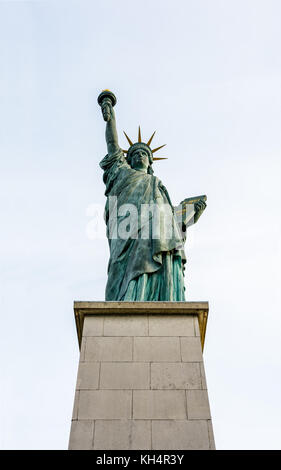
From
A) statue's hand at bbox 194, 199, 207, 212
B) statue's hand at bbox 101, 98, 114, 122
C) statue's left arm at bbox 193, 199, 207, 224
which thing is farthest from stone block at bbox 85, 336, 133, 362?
statue's hand at bbox 101, 98, 114, 122

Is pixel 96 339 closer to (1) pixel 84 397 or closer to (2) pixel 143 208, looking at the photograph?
(1) pixel 84 397

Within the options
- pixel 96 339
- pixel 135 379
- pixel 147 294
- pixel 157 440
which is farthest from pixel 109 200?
pixel 157 440

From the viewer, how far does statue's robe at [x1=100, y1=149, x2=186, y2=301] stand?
8820 millimetres

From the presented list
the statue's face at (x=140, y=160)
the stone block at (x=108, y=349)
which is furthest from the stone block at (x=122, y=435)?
the statue's face at (x=140, y=160)

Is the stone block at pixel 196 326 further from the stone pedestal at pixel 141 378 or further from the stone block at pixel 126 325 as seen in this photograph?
the stone block at pixel 126 325

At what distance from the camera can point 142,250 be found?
930 cm

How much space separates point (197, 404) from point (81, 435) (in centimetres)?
134

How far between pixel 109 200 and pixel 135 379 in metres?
4.82

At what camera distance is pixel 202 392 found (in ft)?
22.4

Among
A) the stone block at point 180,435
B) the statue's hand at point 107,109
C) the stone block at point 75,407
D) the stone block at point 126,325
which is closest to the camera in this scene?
the stone block at point 180,435

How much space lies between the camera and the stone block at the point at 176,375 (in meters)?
6.91

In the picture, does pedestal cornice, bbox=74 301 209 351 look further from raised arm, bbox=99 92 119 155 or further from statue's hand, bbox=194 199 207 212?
raised arm, bbox=99 92 119 155

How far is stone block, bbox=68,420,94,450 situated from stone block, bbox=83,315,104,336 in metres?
1.39

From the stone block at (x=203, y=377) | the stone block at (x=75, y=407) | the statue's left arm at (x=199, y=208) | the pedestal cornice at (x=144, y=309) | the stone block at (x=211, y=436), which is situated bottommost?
the stone block at (x=211, y=436)
